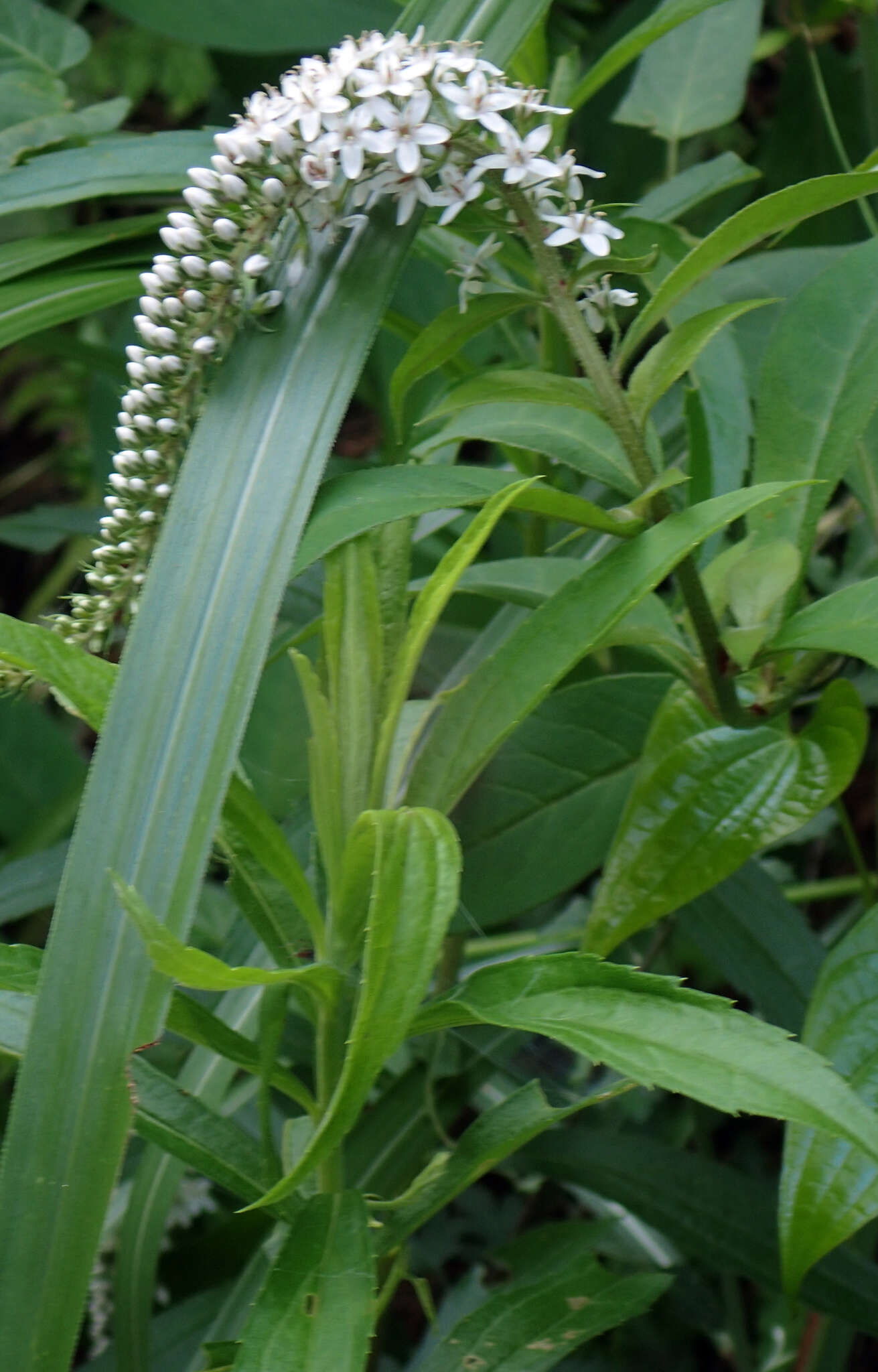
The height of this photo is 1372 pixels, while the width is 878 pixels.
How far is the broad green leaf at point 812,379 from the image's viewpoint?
1.48ft

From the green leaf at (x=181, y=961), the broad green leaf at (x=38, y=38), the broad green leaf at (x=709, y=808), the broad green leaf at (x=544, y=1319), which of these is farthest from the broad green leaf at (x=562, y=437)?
the broad green leaf at (x=38, y=38)

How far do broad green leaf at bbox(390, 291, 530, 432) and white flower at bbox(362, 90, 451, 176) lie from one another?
0.19ft

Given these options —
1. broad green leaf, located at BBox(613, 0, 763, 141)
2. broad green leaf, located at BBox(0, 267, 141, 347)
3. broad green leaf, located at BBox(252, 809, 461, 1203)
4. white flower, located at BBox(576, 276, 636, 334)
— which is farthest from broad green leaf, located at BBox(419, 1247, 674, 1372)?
broad green leaf, located at BBox(613, 0, 763, 141)

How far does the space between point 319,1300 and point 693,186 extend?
0.56 metres

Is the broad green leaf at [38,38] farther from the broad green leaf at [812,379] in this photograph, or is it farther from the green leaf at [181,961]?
the green leaf at [181,961]

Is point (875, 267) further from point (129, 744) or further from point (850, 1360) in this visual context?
point (850, 1360)

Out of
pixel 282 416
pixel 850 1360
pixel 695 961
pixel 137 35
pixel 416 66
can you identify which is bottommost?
pixel 850 1360

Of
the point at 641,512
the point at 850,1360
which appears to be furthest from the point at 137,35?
the point at 850,1360

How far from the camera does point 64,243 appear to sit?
59 centimetres

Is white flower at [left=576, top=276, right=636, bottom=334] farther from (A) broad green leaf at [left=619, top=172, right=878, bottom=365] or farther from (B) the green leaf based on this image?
(B) the green leaf

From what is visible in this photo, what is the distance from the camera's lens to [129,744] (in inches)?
14.5

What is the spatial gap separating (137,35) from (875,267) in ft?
3.32

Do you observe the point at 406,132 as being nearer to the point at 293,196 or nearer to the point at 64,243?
the point at 293,196

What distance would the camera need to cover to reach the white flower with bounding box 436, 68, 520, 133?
39 centimetres
